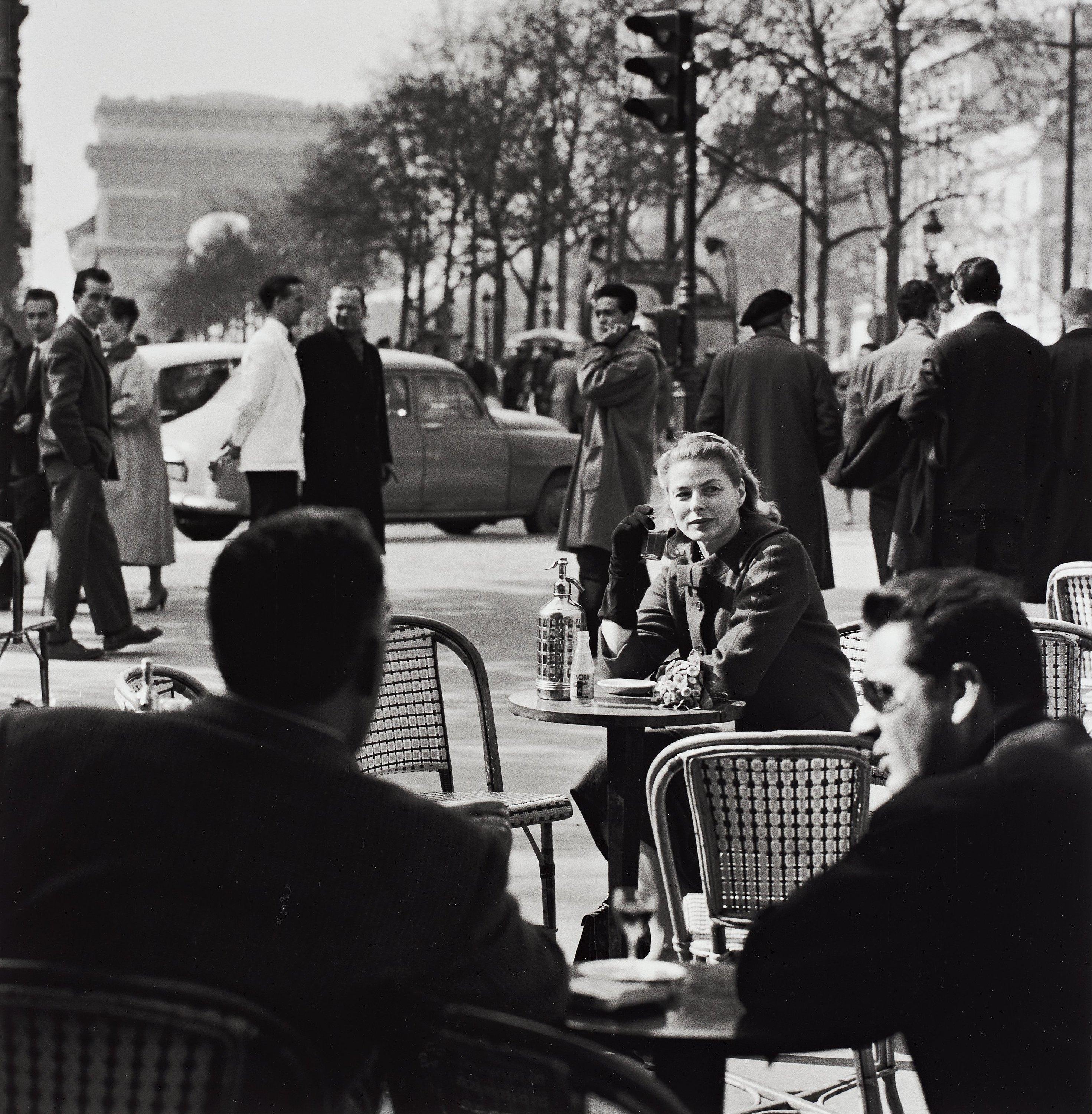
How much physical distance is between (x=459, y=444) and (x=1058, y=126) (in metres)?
25.8

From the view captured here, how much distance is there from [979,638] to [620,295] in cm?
777

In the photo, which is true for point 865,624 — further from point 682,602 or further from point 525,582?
point 525,582

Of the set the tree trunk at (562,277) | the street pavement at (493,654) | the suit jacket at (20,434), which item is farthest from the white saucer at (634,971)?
the tree trunk at (562,277)

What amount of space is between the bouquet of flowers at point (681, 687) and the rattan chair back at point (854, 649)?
0.47 meters

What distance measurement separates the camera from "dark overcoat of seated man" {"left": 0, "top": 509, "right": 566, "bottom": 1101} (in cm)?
218

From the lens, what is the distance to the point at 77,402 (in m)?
9.73

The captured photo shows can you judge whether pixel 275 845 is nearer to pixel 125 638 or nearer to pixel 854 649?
pixel 854 649

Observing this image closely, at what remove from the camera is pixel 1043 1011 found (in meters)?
2.40

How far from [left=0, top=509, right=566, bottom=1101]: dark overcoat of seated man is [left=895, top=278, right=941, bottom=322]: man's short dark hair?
7.30m

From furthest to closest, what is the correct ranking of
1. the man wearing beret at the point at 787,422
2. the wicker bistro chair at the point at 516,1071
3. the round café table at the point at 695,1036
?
the man wearing beret at the point at 787,422 → the round café table at the point at 695,1036 → the wicker bistro chair at the point at 516,1071

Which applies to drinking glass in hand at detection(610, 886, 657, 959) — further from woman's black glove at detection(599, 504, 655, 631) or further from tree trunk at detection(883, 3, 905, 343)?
tree trunk at detection(883, 3, 905, 343)

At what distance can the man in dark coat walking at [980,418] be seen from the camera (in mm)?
8453

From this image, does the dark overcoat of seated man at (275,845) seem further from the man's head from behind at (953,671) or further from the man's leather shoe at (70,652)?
the man's leather shoe at (70,652)

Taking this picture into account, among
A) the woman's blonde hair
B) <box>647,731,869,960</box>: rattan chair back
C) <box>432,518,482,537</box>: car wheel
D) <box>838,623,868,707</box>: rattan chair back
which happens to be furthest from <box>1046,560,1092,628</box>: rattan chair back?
<box>432,518,482,537</box>: car wheel
